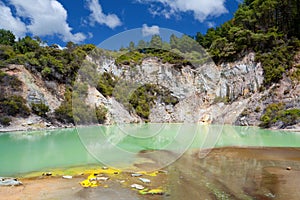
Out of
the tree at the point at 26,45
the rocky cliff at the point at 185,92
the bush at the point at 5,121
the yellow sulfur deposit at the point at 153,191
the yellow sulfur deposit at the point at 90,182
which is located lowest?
the yellow sulfur deposit at the point at 153,191

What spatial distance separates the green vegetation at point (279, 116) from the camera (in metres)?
25.2

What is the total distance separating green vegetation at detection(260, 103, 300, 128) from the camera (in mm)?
25216

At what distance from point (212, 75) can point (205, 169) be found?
3357cm

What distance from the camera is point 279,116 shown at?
87.2ft

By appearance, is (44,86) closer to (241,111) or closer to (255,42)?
(241,111)

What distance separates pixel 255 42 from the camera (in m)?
36.2

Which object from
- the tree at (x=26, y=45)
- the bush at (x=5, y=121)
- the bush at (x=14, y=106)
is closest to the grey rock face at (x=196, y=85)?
the tree at (x=26, y=45)

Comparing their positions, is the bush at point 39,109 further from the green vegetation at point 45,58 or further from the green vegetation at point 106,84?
the green vegetation at point 106,84

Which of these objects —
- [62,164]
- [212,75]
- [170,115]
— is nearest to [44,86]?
[170,115]

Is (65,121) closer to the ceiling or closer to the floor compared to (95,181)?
closer to the ceiling

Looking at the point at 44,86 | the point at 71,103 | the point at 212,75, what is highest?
the point at 212,75

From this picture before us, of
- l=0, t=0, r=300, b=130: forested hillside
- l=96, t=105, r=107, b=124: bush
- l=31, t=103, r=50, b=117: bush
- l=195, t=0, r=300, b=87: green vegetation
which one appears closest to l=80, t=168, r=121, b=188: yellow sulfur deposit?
l=0, t=0, r=300, b=130: forested hillside

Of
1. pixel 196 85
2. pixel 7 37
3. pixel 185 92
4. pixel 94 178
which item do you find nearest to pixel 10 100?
pixel 7 37

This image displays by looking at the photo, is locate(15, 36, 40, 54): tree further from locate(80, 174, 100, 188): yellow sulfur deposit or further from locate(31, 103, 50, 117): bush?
locate(80, 174, 100, 188): yellow sulfur deposit
